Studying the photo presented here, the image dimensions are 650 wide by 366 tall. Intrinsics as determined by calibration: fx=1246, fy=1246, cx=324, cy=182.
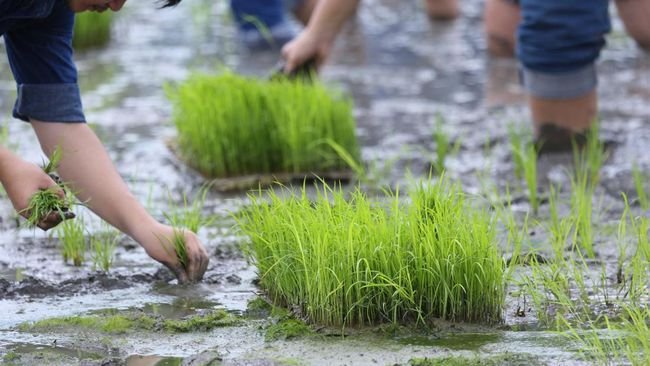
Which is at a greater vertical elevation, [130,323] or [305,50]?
[305,50]

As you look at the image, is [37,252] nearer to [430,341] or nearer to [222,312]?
[222,312]

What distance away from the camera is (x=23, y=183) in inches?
109

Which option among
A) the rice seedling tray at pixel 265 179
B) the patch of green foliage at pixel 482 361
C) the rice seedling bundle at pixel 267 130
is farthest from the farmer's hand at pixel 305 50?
the patch of green foliage at pixel 482 361

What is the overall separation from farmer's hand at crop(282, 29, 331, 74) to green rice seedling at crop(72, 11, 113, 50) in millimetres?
2469

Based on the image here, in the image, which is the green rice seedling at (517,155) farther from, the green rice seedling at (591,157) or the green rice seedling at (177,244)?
the green rice seedling at (177,244)

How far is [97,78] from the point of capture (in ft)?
21.1

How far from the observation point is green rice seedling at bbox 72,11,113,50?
7146 millimetres

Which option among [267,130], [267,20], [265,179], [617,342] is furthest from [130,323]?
[267,20]

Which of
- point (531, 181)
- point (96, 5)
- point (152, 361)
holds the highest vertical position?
point (96, 5)

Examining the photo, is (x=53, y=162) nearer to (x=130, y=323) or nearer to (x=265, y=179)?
(x=130, y=323)

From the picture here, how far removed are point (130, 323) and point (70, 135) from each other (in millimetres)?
568

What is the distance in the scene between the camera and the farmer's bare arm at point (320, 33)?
4.77 meters

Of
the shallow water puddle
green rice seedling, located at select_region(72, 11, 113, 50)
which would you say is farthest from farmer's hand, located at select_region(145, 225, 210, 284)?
green rice seedling, located at select_region(72, 11, 113, 50)

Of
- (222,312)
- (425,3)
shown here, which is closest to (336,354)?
(222,312)
